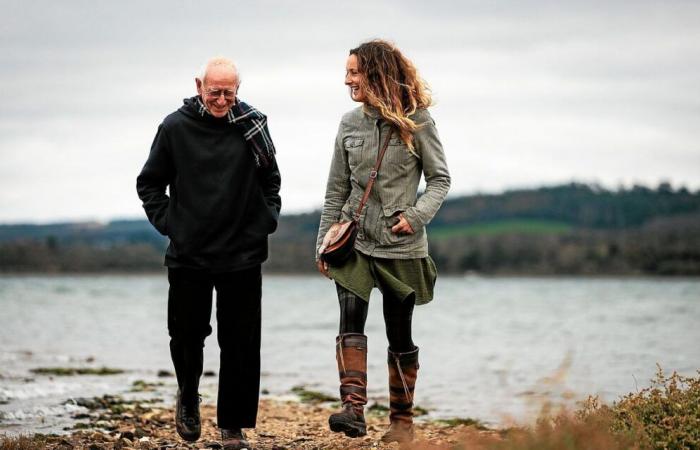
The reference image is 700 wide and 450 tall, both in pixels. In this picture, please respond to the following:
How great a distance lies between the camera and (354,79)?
252 inches

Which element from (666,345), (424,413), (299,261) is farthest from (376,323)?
(299,261)

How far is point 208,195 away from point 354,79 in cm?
123

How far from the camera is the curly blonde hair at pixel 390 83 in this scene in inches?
250

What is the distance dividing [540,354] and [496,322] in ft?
56.7

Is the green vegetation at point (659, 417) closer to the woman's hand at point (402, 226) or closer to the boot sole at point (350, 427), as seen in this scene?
the boot sole at point (350, 427)

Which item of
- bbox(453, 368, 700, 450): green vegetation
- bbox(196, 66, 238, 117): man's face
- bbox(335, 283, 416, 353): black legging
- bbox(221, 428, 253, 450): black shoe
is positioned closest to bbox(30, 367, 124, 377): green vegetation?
bbox(221, 428, 253, 450): black shoe

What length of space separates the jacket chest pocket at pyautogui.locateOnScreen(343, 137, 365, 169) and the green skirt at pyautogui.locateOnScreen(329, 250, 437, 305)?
607mm

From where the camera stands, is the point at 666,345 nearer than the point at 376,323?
Yes

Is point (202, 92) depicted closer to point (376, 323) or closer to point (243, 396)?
point (243, 396)

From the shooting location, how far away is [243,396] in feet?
21.8

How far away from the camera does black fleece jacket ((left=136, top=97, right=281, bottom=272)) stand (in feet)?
20.7

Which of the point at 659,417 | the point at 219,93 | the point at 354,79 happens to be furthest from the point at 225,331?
the point at 659,417

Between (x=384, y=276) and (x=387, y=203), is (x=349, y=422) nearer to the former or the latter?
(x=384, y=276)

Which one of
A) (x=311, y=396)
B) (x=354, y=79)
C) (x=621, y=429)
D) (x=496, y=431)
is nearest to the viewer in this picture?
(x=621, y=429)
